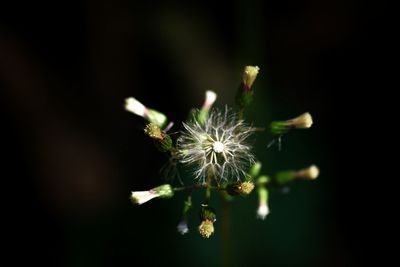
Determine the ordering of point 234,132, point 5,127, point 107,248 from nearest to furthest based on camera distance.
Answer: point 234,132 → point 107,248 → point 5,127

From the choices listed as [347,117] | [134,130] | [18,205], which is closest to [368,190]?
[347,117]

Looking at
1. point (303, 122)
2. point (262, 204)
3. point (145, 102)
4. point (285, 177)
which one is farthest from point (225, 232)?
point (145, 102)

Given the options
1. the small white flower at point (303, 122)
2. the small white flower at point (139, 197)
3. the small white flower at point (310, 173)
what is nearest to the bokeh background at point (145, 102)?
the small white flower at point (310, 173)

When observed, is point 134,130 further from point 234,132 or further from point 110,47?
point 234,132

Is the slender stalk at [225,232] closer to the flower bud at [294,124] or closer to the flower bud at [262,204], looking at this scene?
the flower bud at [262,204]

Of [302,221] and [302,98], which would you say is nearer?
[302,221]

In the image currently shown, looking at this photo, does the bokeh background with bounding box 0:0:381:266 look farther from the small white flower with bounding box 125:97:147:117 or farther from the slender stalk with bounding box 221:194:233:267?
the small white flower with bounding box 125:97:147:117
